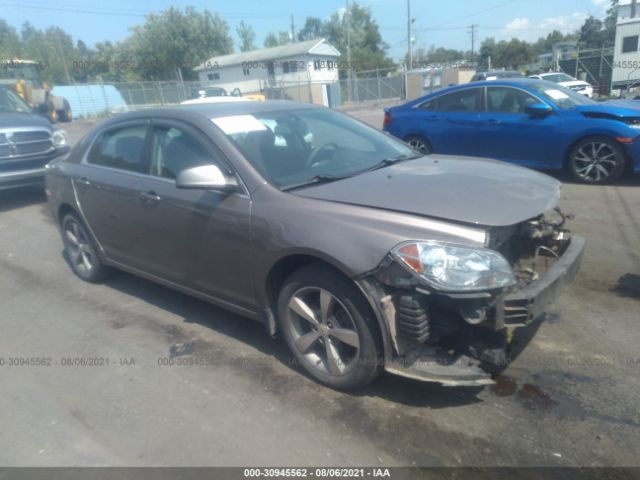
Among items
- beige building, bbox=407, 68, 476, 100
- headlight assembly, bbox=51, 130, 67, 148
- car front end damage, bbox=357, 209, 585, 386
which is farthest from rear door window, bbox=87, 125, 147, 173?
beige building, bbox=407, 68, 476, 100

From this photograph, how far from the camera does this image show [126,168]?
4.25 meters

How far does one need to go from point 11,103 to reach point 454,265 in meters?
9.75

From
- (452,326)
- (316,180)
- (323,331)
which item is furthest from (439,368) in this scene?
(316,180)

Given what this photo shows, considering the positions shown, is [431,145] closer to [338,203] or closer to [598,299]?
[598,299]

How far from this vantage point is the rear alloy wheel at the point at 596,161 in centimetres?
701

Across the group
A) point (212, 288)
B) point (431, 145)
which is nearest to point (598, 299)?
point (212, 288)

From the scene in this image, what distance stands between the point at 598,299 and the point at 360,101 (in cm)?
3541

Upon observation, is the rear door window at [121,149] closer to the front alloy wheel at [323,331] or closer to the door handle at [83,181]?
the door handle at [83,181]

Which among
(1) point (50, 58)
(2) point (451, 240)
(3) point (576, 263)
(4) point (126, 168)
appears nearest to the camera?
(2) point (451, 240)

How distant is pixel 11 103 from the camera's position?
30.8ft

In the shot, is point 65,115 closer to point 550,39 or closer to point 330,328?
point 330,328

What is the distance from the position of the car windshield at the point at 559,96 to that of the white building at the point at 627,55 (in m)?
17.6

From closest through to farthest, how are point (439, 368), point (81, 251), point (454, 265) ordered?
point (454, 265)
point (439, 368)
point (81, 251)

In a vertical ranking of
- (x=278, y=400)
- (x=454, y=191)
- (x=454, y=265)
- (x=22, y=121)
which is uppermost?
(x=22, y=121)
